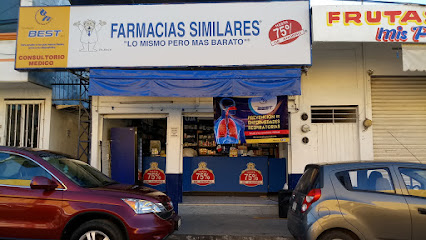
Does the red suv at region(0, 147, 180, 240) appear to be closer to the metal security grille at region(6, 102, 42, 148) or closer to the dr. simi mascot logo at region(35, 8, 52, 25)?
the dr. simi mascot logo at region(35, 8, 52, 25)

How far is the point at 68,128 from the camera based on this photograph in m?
11.1

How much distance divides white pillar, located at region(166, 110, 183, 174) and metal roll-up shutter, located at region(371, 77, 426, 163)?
17.8ft

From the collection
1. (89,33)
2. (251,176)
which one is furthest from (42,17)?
(251,176)

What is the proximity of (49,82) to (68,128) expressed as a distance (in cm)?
186

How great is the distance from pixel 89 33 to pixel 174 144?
367 cm

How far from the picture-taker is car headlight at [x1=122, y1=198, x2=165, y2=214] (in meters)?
5.09

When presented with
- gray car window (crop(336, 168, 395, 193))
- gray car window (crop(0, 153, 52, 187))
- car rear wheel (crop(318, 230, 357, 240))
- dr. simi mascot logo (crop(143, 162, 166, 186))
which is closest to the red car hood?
gray car window (crop(0, 153, 52, 187))

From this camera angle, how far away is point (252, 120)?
898cm

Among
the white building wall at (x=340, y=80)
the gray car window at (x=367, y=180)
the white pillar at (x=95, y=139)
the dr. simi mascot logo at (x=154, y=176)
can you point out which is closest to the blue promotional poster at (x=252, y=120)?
the white building wall at (x=340, y=80)

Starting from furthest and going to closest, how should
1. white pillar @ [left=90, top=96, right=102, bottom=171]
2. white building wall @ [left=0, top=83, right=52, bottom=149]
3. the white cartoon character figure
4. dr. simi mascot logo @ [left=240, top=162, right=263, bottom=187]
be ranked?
dr. simi mascot logo @ [left=240, top=162, right=263, bottom=187] < white building wall @ [left=0, top=83, right=52, bottom=149] < white pillar @ [left=90, top=96, right=102, bottom=171] < the white cartoon character figure

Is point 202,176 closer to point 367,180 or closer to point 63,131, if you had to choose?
point 63,131

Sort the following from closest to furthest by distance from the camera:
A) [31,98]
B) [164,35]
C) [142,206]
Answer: [142,206]
[164,35]
[31,98]

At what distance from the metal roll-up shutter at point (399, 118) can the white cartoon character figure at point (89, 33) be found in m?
7.68

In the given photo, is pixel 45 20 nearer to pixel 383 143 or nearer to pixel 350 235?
pixel 350 235
